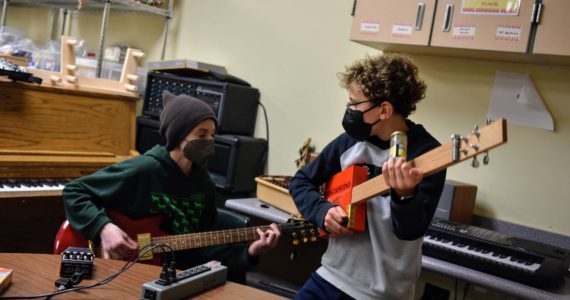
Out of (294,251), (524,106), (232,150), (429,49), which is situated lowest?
(294,251)

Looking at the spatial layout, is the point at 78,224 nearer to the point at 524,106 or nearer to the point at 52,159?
the point at 52,159

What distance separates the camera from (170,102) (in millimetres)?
2117

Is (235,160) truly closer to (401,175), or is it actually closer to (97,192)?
(97,192)

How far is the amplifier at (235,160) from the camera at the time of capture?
117 inches

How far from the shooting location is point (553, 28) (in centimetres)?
205

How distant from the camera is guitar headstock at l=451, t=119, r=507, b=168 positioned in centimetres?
110

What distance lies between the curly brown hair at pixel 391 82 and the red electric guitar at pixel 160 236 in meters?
0.53

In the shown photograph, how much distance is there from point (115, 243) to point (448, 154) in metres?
1.12

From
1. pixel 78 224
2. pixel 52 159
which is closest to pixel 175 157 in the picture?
pixel 78 224

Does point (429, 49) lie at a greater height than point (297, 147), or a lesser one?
greater

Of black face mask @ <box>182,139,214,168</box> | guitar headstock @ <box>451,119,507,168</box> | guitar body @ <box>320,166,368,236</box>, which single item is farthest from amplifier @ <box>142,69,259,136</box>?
guitar headstock @ <box>451,119,507,168</box>

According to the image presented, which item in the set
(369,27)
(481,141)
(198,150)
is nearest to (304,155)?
(369,27)

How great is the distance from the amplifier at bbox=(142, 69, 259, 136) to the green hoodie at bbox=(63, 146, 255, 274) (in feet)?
3.31

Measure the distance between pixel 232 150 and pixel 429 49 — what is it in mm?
1173
